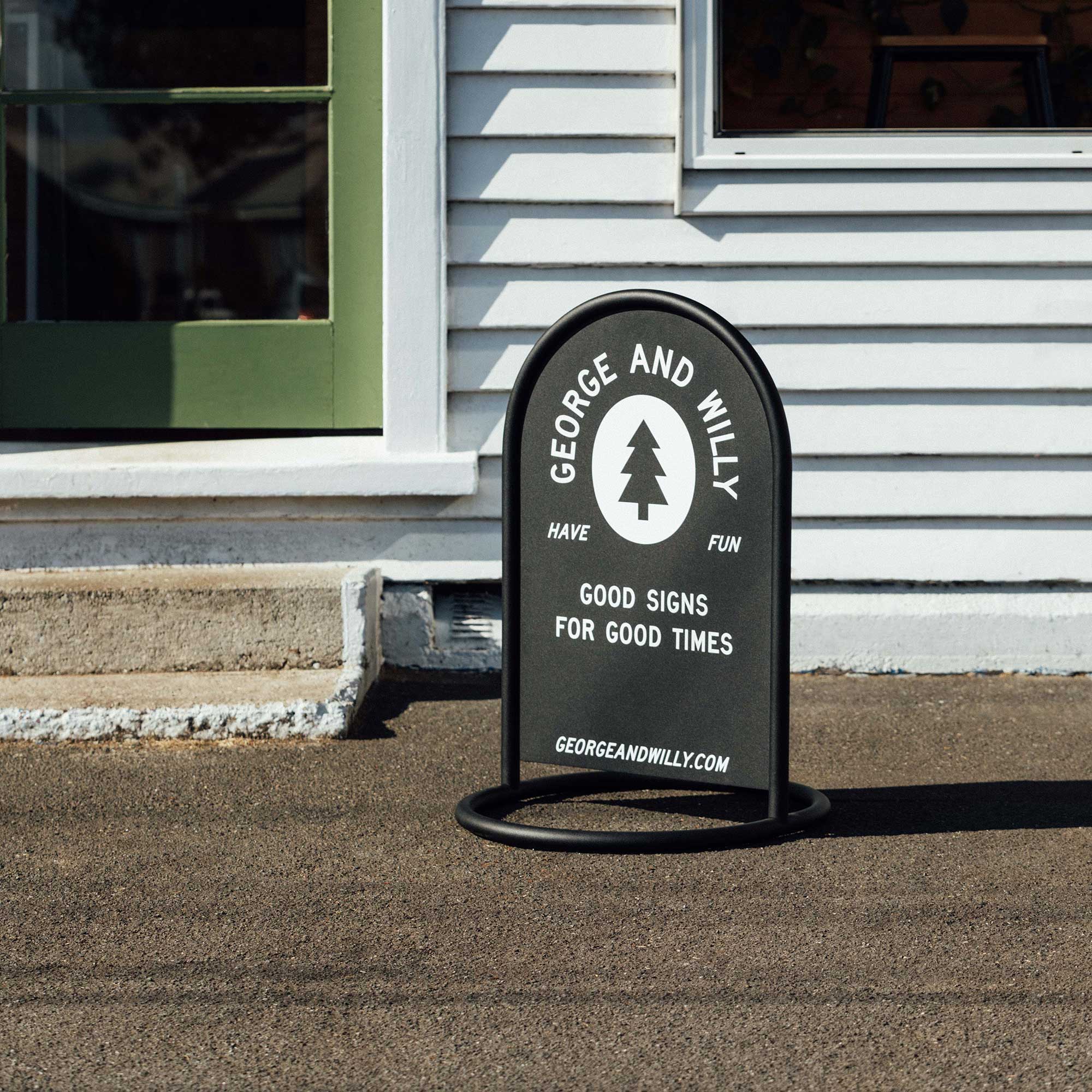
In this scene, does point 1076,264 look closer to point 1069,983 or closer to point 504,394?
point 504,394

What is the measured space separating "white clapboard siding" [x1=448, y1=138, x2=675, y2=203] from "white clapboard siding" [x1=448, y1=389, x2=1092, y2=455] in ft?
2.18

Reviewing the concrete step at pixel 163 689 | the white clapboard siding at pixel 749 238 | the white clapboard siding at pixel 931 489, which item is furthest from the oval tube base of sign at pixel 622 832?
the white clapboard siding at pixel 749 238

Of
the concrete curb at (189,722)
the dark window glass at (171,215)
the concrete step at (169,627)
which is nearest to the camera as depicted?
the concrete curb at (189,722)

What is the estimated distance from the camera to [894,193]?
470 cm

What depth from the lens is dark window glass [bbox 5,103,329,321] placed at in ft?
16.8

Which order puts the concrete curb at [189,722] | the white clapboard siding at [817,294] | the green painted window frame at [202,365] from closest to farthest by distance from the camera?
the concrete curb at [189,722] < the white clapboard siding at [817,294] < the green painted window frame at [202,365]

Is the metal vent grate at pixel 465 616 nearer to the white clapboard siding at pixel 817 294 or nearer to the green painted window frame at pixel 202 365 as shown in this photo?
the green painted window frame at pixel 202 365

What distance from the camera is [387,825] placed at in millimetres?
3404

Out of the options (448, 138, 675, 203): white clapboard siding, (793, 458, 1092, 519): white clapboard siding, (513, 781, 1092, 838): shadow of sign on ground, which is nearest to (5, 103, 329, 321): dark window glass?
(448, 138, 675, 203): white clapboard siding

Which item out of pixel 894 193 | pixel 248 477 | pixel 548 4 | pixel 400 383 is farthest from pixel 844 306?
pixel 248 477

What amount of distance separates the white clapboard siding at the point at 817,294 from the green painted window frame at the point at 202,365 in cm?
47

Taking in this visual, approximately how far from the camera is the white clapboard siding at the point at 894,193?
469 centimetres

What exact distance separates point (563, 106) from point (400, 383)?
103cm

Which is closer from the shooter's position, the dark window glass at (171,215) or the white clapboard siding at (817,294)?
the white clapboard siding at (817,294)
